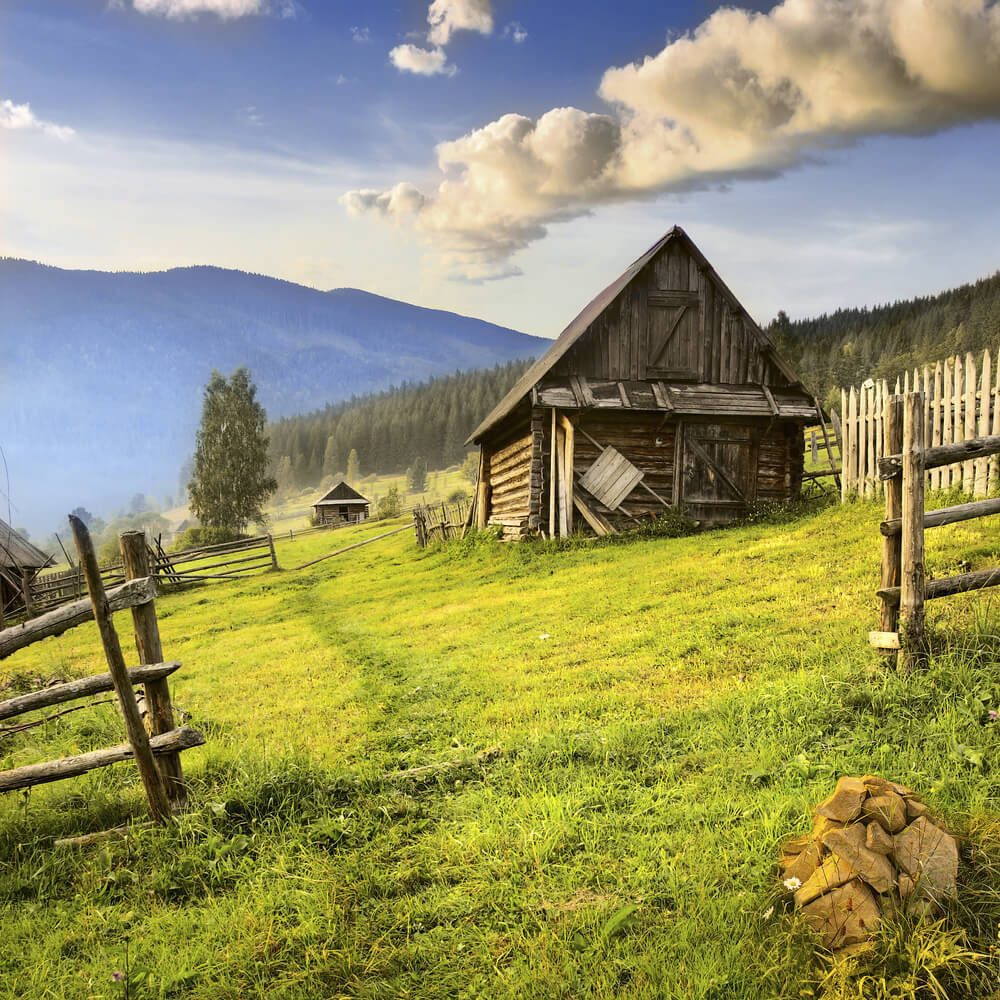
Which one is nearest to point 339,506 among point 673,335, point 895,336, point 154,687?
point 673,335

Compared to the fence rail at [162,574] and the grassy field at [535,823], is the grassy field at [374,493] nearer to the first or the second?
the fence rail at [162,574]

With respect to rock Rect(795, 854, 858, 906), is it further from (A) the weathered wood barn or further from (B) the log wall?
(B) the log wall

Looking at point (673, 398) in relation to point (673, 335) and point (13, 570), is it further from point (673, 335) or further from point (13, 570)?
point (13, 570)

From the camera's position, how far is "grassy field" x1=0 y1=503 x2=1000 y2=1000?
2.98 metres

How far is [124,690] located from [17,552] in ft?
95.5

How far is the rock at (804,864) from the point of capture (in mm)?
2965

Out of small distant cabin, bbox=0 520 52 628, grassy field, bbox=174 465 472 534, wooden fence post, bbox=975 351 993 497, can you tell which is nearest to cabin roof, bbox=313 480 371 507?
grassy field, bbox=174 465 472 534

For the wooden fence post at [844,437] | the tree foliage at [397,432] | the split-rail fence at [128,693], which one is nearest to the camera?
the split-rail fence at [128,693]

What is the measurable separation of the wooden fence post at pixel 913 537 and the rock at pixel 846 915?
2.75m

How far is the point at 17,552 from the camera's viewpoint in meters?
27.1

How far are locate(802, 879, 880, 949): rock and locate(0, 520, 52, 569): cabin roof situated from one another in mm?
30000

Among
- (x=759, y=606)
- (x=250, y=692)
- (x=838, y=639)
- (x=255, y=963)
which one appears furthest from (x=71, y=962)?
(x=759, y=606)

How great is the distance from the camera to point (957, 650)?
4.96 m

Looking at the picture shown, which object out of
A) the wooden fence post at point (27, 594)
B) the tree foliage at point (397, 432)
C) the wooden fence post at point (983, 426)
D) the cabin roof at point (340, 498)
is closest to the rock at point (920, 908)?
the wooden fence post at point (983, 426)
